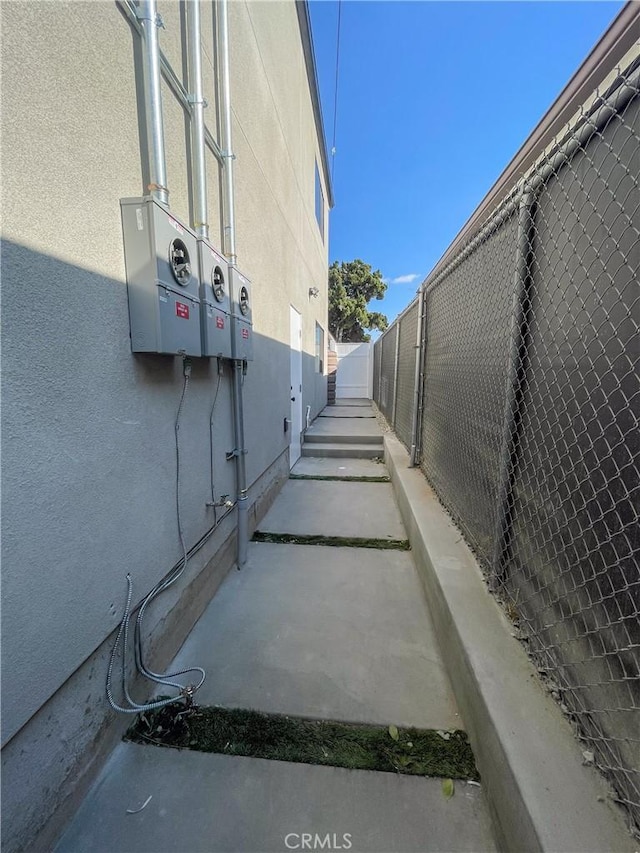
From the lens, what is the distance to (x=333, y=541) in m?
2.94

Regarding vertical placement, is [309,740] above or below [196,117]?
below

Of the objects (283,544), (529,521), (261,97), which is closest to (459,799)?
(529,521)

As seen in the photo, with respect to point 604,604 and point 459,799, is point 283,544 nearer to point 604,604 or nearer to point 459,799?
point 459,799

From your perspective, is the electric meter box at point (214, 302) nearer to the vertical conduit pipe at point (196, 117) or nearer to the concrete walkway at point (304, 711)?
the vertical conduit pipe at point (196, 117)

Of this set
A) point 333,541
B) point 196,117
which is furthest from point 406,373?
point 196,117

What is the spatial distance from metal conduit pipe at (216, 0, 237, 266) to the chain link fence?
1546 mm

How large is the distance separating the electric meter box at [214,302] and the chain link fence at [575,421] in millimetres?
1458

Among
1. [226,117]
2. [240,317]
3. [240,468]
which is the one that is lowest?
[240,468]

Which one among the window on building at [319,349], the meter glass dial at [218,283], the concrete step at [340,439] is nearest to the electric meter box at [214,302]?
the meter glass dial at [218,283]

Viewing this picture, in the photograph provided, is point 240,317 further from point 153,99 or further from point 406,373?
point 406,373

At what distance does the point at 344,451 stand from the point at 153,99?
15.1 feet

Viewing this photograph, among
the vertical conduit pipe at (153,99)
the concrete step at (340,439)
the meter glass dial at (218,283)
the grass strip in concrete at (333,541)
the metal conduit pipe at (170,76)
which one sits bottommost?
the grass strip in concrete at (333,541)

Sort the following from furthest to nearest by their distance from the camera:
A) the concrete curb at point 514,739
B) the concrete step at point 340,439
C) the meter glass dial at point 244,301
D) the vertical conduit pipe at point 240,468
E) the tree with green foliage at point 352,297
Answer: the tree with green foliage at point 352,297
the concrete step at point 340,439
the vertical conduit pipe at point 240,468
the meter glass dial at point 244,301
the concrete curb at point 514,739

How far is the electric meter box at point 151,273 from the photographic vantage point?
1311 mm
